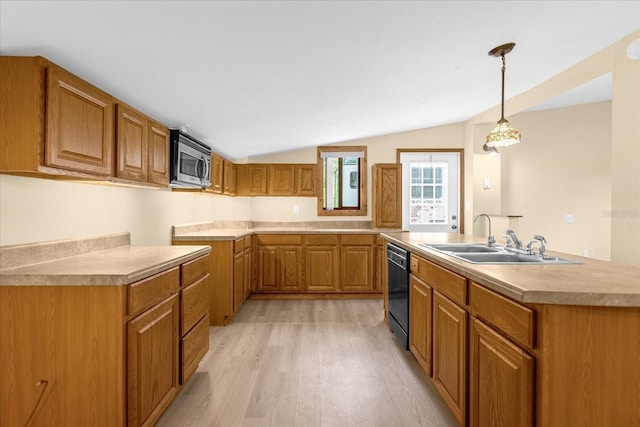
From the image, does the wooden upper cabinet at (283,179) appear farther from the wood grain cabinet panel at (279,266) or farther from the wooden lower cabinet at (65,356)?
the wooden lower cabinet at (65,356)

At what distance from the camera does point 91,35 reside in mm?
1361

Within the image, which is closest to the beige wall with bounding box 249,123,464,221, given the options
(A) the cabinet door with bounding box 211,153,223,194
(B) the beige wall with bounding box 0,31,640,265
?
(B) the beige wall with bounding box 0,31,640,265

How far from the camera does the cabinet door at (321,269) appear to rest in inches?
173

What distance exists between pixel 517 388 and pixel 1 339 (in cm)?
207

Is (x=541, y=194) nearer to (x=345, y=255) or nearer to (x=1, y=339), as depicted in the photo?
(x=345, y=255)

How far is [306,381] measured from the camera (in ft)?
7.48

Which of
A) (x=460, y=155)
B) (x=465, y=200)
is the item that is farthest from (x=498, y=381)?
(x=460, y=155)

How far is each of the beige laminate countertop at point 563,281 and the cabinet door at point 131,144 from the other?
1891 mm

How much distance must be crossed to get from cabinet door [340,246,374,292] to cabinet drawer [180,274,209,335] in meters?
2.21

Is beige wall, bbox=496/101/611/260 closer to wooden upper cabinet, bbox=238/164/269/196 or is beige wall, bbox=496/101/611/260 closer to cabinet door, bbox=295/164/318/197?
cabinet door, bbox=295/164/318/197

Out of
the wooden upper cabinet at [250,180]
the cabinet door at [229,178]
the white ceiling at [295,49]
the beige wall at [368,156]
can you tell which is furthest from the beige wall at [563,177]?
the cabinet door at [229,178]

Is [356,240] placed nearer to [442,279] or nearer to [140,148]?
[442,279]

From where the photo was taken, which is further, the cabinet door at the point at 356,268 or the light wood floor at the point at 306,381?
the cabinet door at the point at 356,268

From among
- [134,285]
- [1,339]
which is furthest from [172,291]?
[1,339]
